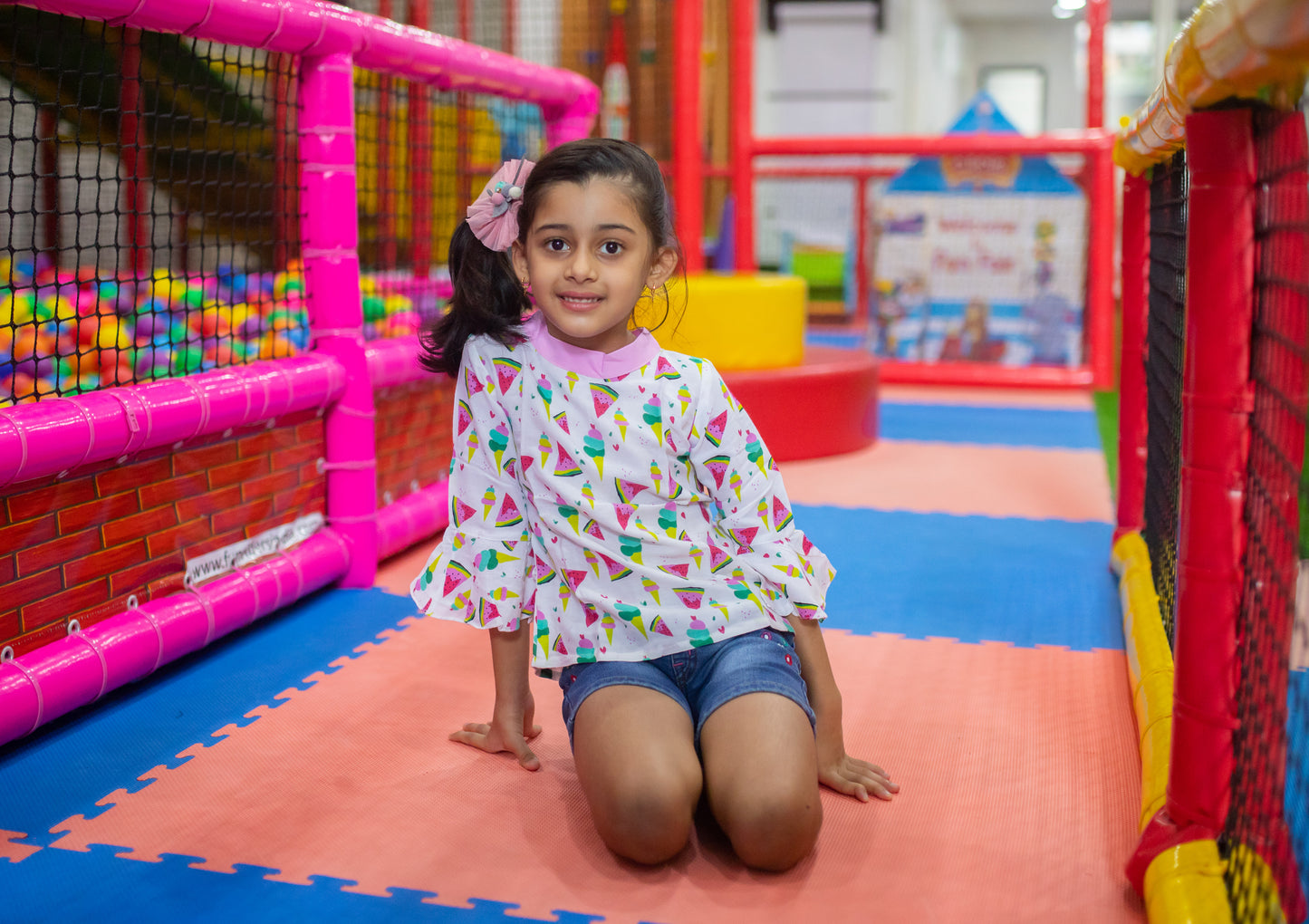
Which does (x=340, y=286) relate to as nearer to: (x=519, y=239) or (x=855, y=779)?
(x=519, y=239)

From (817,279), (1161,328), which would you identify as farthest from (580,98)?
(817,279)

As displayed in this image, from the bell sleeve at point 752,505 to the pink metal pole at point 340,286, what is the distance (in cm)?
109

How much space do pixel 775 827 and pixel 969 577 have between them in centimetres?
138

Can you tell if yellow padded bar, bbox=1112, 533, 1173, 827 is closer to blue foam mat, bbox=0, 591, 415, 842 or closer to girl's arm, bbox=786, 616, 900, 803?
girl's arm, bbox=786, 616, 900, 803

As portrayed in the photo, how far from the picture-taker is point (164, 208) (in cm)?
615

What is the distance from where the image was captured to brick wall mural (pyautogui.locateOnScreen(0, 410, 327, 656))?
173cm

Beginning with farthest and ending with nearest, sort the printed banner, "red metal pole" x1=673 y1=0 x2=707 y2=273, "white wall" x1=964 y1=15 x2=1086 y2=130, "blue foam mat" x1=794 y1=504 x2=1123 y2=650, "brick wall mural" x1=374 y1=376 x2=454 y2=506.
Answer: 1. "white wall" x1=964 y1=15 x2=1086 y2=130
2. "red metal pole" x1=673 y1=0 x2=707 y2=273
3. "brick wall mural" x1=374 y1=376 x2=454 y2=506
4. "blue foam mat" x1=794 y1=504 x2=1123 y2=650
5. the printed banner

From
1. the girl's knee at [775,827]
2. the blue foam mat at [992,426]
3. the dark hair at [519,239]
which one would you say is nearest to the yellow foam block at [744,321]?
the blue foam mat at [992,426]

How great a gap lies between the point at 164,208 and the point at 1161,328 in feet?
17.6

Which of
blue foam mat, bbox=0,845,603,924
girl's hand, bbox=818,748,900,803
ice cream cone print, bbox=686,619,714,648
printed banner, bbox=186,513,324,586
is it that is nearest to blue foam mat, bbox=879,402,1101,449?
printed banner, bbox=186,513,324,586

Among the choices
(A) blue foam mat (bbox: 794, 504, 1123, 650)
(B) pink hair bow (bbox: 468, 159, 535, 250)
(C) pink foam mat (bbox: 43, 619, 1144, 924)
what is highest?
(B) pink hair bow (bbox: 468, 159, 535, 250)

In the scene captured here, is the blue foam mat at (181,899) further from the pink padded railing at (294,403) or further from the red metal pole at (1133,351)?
the red metal pole at (1133,351)

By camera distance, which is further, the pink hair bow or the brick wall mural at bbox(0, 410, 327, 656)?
the brick wall mural at bbox(0, 410, 327, 656)

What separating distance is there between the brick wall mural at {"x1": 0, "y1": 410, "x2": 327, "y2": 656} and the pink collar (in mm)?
796
